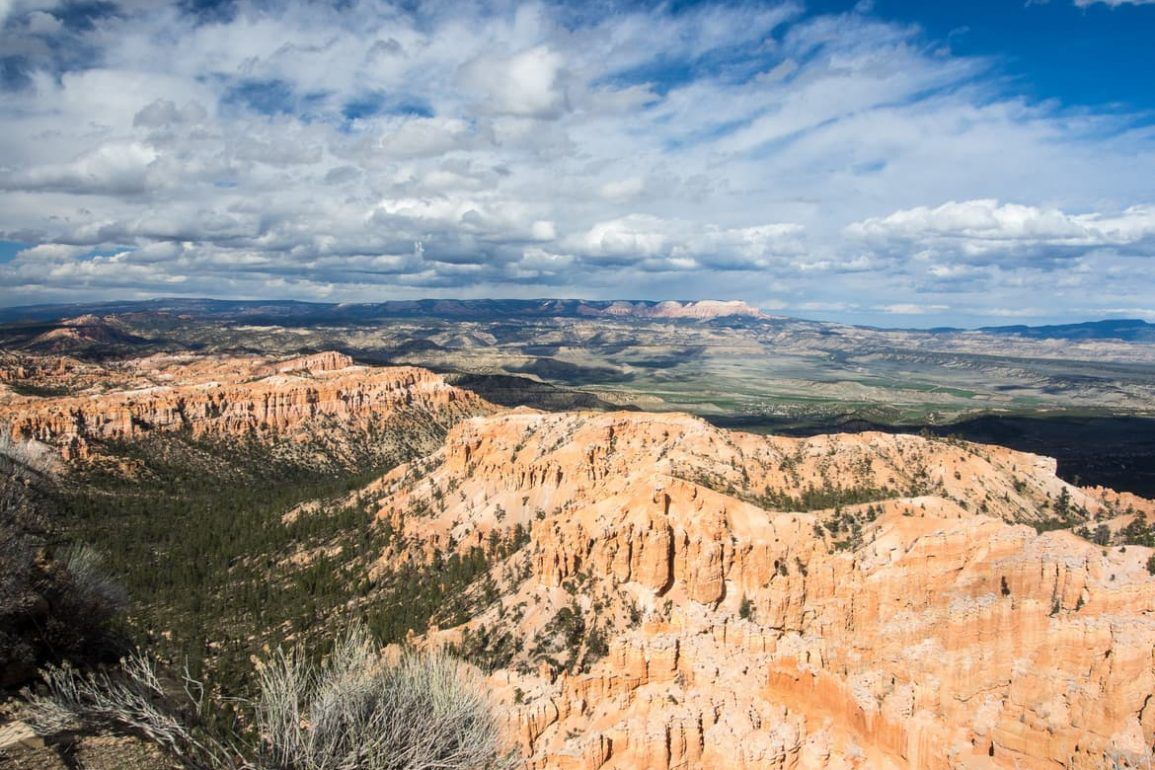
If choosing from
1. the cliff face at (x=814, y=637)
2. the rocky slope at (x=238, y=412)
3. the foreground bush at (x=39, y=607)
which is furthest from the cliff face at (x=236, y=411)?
the cliff face at (x=814, y=637)

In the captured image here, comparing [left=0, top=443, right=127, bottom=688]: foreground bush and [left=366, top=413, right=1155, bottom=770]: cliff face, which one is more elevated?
[left=0, top=443, right=127, bottom=688]: foreground bush

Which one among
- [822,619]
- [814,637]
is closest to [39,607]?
[814,637]

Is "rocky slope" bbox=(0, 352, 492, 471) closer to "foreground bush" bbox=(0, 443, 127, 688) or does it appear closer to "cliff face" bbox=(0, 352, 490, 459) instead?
"cliff face" bbox=(0, 352, 490, 459)

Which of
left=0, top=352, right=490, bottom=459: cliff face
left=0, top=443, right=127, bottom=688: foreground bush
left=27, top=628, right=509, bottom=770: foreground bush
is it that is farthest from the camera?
left=0, top=352, right=490, bottom=459: cliff face

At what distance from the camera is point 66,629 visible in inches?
1046

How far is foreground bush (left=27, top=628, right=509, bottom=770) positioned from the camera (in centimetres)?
2012

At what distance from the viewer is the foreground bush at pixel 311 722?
20125 mm

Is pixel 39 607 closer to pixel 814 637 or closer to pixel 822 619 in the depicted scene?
pixel 814 637

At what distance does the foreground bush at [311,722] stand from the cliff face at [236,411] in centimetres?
13009

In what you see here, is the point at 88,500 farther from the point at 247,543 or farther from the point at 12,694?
the point at 12,694

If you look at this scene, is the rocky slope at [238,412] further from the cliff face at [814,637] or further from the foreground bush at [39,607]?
the foreground bush at [39,607]

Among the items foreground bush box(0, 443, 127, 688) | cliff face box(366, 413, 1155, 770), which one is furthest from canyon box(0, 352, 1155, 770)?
foreground bush box(0, 443, 127, 688)

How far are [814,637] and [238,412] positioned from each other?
154011mm

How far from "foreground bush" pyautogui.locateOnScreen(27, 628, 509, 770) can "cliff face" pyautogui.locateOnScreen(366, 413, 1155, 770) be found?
18846mm
